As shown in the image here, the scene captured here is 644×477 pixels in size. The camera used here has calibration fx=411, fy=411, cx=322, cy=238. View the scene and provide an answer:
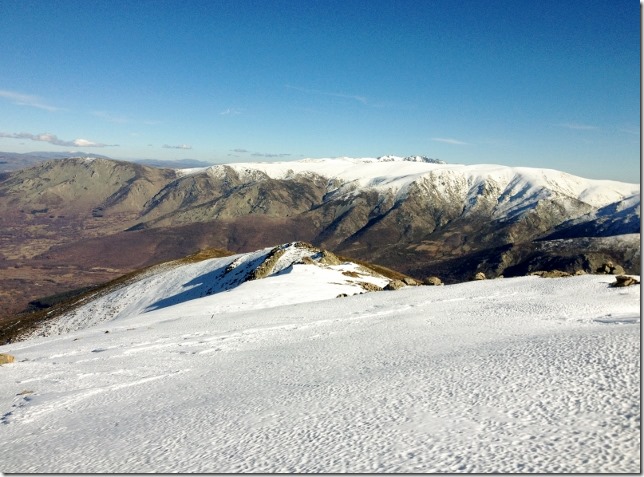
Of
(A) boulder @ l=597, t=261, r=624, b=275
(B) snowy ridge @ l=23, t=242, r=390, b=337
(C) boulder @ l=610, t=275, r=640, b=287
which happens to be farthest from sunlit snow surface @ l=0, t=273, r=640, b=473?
(B) snowy ridge @ l=23, t=242, r=390, b=337

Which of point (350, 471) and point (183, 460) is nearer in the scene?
point (350, 471)

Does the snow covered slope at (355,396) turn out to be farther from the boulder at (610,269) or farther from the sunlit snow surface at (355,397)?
the boulder at (610,269)

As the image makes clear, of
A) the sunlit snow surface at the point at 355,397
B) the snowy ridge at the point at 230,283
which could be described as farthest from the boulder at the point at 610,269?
the snowy ridge at the point at 230,283

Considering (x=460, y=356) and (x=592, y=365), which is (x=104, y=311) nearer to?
(x=460, y=356)

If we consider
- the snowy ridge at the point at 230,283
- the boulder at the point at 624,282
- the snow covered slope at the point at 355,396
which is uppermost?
the boulder at the point at 624,282

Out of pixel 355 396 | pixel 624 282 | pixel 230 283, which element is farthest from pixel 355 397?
pixel 230 283

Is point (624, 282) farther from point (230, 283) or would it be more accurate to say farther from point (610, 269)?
point (230, 283)

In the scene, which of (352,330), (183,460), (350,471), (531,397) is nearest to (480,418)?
(531,397)
